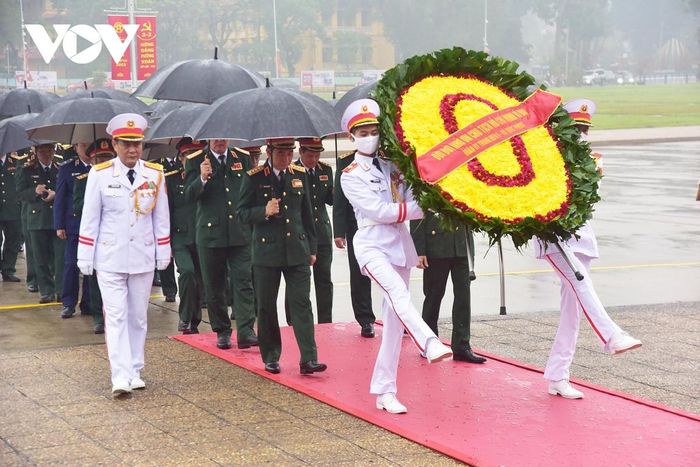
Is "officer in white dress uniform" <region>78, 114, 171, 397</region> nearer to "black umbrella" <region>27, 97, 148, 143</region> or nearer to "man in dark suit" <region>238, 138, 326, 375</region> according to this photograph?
"man in dark suit" <region>238, 138, 326, 375</region>

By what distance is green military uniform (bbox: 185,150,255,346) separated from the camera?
980 cm

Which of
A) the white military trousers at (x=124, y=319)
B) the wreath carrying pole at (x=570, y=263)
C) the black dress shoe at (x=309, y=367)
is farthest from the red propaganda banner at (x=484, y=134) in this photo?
the white military trousers at (x=124, y=319)

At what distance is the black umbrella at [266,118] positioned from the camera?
27.3ft

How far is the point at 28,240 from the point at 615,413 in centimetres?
805

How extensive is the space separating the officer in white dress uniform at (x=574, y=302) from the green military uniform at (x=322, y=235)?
2792mm

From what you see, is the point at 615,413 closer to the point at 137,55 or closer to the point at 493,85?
the point at 493,85

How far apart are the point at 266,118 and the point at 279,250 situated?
964 mm

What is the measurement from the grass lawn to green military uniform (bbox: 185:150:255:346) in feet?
147

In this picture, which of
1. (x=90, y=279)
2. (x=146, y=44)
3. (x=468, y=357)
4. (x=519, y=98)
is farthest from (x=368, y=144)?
(x=146, y=44)

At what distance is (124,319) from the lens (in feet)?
27.1

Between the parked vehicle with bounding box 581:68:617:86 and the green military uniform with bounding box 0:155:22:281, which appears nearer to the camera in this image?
the green military uniform with bounding box 0:155:22:281

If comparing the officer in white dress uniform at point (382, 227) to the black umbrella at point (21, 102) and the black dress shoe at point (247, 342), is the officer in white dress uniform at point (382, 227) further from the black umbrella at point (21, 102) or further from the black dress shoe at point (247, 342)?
the black umbrella at point (21, 102)

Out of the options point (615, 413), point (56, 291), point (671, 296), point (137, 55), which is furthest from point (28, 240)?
point (137, 55)

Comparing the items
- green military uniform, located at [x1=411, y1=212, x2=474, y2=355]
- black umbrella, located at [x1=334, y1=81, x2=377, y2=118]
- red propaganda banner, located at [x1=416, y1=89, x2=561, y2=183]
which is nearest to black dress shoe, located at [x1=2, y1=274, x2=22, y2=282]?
black umbrella, located at [x1=334, y1=81, x2=377, y2=118]
